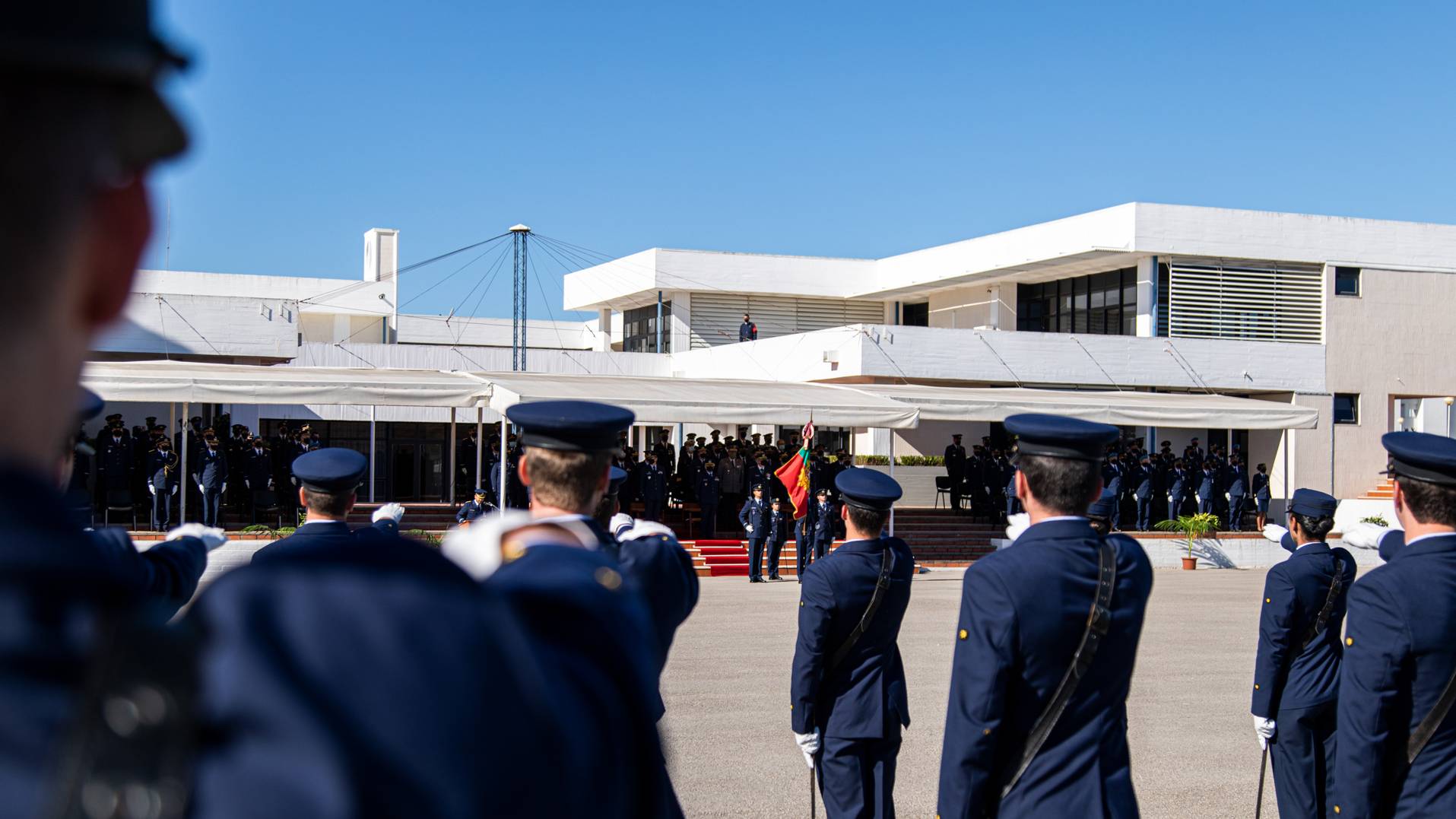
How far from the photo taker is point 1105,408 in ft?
85.9

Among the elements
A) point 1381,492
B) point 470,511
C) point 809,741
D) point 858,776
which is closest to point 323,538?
point 809,741

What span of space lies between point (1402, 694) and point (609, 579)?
→ 4047 millimetres

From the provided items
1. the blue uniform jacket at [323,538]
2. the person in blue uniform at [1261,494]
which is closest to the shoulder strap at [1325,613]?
the blue uniform jacket at [323,538]

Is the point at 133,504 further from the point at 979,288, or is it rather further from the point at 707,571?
the point at 979,288

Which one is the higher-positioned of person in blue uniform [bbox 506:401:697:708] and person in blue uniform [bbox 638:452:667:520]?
person in blue uniform [bbox 506:401:697:708]

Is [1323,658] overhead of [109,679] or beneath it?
beneath

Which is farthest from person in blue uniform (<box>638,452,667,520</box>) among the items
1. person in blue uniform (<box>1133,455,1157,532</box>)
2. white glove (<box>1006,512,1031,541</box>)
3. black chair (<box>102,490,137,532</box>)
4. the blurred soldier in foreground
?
the blurred soldier in foreground

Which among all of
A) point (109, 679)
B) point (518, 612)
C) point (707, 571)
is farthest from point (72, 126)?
point (707, 571)

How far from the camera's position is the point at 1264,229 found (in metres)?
35.9

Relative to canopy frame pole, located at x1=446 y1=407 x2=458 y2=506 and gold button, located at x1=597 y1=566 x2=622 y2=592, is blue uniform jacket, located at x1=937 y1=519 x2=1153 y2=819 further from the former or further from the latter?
canopy frame pole, located at x1=446 y1=407 x2=458 y2=506

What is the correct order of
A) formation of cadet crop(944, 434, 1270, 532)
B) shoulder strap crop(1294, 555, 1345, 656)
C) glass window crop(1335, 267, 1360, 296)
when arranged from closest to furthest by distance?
shoulder strap crop(1294, 555, 1345, 656), formation of cadet crop(944, 434, 1270, 532), glass window crop(1335, 267, 1360, 296)

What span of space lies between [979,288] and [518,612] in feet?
132

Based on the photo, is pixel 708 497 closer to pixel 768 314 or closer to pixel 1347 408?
pixel 768 314

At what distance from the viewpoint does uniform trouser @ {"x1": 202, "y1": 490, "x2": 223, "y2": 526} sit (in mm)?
21109
